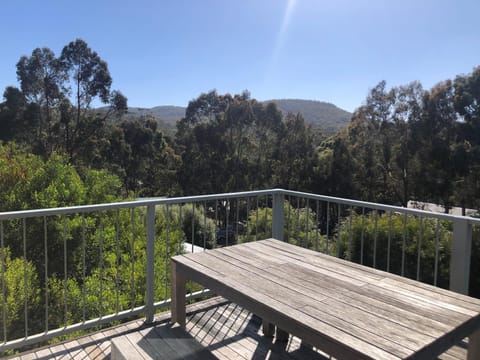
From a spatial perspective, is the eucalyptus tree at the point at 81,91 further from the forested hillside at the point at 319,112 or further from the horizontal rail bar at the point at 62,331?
the horizontal rail bar at the point at 62,331

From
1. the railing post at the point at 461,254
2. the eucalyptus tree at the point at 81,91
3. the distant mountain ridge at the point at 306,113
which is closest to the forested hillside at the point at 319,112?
the distant mountain ridge at the point at 306,113

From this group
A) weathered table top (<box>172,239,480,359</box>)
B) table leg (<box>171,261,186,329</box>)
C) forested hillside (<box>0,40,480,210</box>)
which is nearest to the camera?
weathered table top (<box>172,239,480,359</box>)

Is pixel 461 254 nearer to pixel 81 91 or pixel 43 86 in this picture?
pixel 43 86

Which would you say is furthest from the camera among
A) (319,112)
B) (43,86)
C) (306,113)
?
(319,112)

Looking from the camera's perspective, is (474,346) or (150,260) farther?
(150,260)

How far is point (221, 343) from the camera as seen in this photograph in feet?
8.89

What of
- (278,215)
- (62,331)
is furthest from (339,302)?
(278,215)

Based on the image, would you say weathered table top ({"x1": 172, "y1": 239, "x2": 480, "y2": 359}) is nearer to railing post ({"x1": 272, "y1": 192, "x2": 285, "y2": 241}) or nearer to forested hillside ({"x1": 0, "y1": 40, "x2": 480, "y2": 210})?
railing post ({"x1": 272, "y1": 192, "x2": 285, "y2": 241})

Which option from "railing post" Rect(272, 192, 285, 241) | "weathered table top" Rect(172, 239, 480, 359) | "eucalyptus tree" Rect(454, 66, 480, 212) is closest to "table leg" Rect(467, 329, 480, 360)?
"weathered table top" Rect(172, 239, 480, 359)

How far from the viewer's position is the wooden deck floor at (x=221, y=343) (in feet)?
8.27

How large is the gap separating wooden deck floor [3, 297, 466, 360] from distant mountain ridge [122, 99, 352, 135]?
21.9 m

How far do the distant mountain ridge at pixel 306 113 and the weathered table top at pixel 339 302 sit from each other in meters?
22.5

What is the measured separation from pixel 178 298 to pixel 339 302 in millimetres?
1076

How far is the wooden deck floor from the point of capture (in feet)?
8.27
